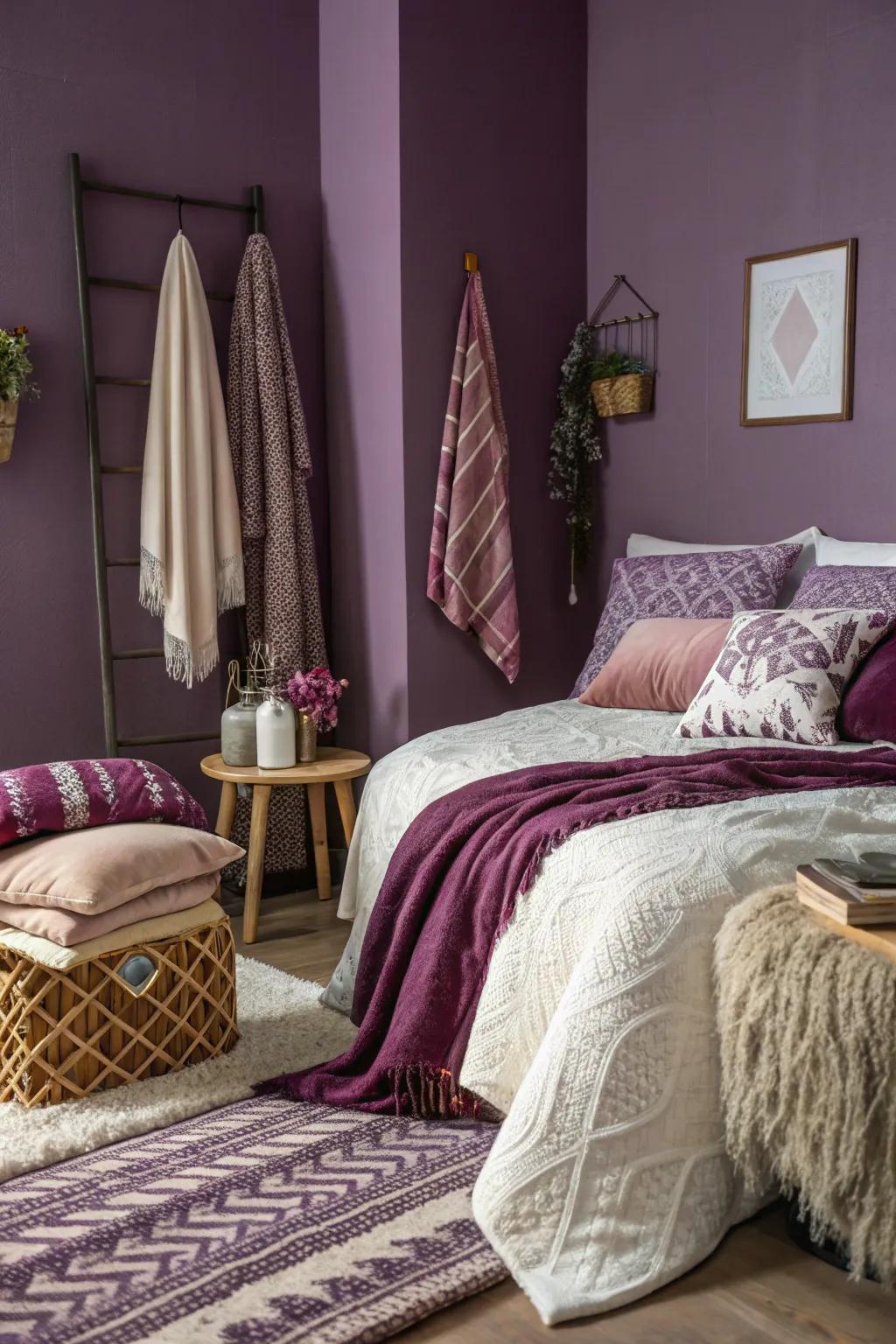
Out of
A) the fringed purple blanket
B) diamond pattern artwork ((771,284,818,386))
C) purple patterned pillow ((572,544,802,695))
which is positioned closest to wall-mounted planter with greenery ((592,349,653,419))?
diamond pattern artwork ((771,284,818,386))

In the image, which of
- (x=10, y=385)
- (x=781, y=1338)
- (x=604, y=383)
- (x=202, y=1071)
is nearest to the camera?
(x=781, y=1338)

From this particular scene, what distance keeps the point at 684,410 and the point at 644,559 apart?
611 mm

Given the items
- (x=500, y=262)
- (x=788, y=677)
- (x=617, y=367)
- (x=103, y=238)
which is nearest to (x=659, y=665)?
(x=788, y=677)

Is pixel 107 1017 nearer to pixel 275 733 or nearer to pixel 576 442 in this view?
pixel 275 733

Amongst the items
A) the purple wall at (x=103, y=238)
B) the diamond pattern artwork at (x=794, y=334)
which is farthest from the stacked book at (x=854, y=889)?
the purple wall at (x=103, y=238)

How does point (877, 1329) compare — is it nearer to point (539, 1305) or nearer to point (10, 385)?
point (539, 1305)

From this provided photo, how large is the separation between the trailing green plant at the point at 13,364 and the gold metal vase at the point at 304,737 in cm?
118

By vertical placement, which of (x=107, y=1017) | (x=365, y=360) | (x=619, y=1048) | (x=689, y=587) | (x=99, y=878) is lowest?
(x=107, y=1017)

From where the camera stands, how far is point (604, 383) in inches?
165

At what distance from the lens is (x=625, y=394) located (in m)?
4.13

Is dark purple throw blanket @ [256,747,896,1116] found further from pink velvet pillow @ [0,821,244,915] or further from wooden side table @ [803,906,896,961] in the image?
wooden side table @ [803,906,896,961]

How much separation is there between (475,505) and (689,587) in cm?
76

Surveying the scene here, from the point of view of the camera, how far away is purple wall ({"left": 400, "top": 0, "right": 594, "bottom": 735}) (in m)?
3.84

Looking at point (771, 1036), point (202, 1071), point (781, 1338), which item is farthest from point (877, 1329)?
point (202, 1071)
